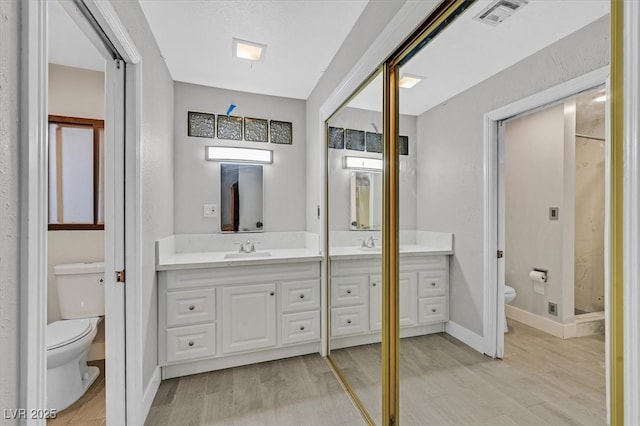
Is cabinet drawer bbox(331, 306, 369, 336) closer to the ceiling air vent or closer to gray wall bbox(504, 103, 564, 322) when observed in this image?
gray wall bbox(504, 103, 564, 322)

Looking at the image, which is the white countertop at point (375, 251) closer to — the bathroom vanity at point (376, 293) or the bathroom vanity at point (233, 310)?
the bathroom vanity at point (376, 293)

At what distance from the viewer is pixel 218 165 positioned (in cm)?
271

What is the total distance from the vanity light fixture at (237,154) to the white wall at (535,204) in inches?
87.6

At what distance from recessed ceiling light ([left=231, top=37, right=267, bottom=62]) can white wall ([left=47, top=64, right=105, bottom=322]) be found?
1138 mm

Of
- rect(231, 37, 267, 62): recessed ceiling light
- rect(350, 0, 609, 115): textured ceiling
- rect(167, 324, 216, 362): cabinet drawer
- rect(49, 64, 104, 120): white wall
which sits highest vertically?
rect(231, 37, 267, 62): recessed ceiling light

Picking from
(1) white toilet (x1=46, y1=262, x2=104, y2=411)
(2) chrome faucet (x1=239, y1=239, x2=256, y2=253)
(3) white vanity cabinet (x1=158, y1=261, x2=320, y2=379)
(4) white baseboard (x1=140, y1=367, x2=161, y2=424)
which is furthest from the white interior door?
(2) chrome faucet (x1=239, y1=239, x2=256, y2=253)

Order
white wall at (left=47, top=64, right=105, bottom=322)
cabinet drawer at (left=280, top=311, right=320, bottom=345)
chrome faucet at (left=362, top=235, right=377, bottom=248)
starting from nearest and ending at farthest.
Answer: chrome faucet at (left=362, top=235, right=377, bottom=248), white wall at (left=47, top=64, right=105, bottom=322), cabinet drawer at (left=280, top=311, right=320, bottom=345)

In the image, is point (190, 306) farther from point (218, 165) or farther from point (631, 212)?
point (631, 212)

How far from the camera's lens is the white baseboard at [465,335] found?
1.11m

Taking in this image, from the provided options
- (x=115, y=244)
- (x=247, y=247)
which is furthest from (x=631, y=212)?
(x=247, y=247)

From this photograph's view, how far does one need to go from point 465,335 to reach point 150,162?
1952 mm

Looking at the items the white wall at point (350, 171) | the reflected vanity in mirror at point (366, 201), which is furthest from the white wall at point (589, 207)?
the reflected vanity in mirror at point (366, 201)

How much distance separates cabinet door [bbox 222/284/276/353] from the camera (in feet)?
7.09

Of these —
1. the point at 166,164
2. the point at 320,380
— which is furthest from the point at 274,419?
the point at 166,164
